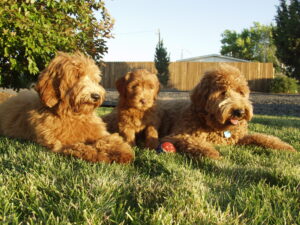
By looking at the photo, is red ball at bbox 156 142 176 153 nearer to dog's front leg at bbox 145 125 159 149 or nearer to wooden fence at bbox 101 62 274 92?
dog's front leg at bbox 145 125 159 149

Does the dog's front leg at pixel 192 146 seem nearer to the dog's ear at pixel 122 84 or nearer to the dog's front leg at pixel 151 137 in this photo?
the dog's front leg at pixel 151 137

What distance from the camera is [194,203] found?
229 centimetres

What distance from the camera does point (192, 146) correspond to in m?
4.47

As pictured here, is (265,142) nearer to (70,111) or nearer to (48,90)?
(70,111)

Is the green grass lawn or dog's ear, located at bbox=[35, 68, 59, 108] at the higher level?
dog's ear, located at bbox=[35, 68, 59, 108]

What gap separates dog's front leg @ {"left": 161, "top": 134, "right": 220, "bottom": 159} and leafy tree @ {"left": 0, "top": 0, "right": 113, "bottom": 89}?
335cm

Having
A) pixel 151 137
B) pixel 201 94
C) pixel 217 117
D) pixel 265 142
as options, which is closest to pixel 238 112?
pixel 217 117

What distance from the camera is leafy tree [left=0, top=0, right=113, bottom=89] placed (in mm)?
6031

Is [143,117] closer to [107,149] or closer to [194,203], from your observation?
[107,149]

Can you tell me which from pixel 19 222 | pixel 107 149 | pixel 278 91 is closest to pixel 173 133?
pixel 107 149

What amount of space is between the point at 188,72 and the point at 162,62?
2.69 meters

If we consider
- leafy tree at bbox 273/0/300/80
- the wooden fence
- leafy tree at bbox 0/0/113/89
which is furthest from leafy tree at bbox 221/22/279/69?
leafy tree at bbox 0/0/113/89

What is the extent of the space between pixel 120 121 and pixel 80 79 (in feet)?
3.93

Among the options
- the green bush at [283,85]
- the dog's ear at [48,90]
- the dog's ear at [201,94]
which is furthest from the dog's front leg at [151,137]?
the green bush at [283,85]
